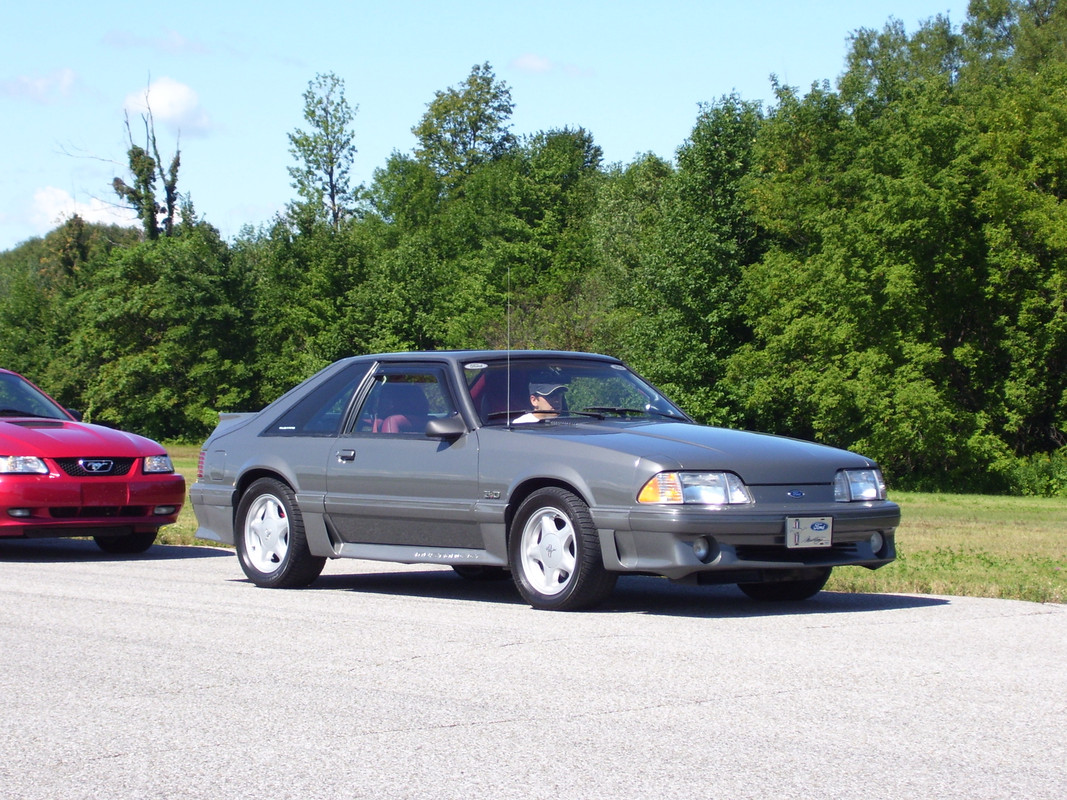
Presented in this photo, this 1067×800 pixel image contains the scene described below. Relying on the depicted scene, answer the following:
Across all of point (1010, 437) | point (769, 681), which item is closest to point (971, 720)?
point (769, 681)

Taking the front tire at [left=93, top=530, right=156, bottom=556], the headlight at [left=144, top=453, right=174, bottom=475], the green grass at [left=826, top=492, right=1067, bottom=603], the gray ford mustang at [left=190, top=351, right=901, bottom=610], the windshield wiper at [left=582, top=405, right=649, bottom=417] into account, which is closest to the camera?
the gray ford mustang at [left=190, top=351, right=901, bottom=610]

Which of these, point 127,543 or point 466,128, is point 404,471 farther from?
point 466,128

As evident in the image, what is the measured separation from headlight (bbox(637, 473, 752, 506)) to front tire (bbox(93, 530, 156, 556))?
6.37 m

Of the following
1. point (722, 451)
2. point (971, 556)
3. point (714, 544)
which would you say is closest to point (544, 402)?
point (722, 451)

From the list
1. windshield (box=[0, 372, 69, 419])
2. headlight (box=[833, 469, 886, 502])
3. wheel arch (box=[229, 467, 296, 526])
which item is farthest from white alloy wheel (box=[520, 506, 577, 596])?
windshield (box=[0, 372, 69, 419])

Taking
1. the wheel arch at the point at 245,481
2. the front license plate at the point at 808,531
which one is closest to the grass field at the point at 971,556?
the front license plate at the point at 808,531

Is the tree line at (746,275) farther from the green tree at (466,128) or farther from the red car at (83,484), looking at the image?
the red car at (83,484)

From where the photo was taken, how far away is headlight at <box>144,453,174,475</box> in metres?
12.7

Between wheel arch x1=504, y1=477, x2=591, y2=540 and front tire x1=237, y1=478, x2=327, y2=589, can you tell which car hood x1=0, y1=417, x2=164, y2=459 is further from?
wheel arch x1=504, y1=477, x2=591, y2=540

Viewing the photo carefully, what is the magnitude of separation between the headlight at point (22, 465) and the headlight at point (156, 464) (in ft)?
2.99

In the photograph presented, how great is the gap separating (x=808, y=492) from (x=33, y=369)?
81439 mm

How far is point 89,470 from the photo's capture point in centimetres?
1232

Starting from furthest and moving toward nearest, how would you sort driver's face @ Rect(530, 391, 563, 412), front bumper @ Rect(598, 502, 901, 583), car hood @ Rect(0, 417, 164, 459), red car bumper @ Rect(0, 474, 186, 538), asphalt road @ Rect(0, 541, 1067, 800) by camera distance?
1. car hood @ Rect(0, 417, 164, 459)
2. red car bumper @ Rect(0, 474, 186, 538)
3. driver's face @ Rect(530, 391, 563, 412)
4. front bumper @ Rect(598, 502, 901, 583)
5. asphalt road @ Rect(0, 541, 1067, 800)

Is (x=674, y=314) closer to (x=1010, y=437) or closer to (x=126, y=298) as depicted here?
(x=1010, y=437)
